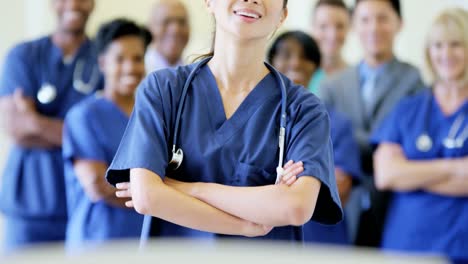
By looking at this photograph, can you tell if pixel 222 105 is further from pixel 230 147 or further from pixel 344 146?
pixel 344 146

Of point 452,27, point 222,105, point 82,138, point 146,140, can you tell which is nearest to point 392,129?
point 452,27

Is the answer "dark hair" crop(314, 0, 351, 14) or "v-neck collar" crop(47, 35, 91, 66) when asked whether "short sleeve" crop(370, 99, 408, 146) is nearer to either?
"dark hair" crop(314, 0, 351, 14)

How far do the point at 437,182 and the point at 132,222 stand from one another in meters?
0.83

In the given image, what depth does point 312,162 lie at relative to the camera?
48.6 inches

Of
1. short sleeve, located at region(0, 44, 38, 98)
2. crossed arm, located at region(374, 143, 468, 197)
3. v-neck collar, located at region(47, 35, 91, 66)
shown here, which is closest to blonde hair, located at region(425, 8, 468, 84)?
crossed arm, located at region(374, 143, 468, 197)

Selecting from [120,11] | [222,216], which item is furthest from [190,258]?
[120,11]

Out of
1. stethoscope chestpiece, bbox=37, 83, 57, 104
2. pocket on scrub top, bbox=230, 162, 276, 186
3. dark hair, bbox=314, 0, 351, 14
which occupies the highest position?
dark hair, bbox=314, 0, 351, 14

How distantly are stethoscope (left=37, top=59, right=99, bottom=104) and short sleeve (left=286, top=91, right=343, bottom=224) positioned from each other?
141 cm

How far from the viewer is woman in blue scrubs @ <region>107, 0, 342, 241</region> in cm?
120

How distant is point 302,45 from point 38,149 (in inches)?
34.4

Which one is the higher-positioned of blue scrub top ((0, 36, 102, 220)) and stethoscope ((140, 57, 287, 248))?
stethoscope ((140, 57, 287, 248))

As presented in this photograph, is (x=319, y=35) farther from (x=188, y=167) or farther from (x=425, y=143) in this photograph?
(x=188, y=167)

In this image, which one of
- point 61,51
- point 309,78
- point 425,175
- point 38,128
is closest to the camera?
point 425,175

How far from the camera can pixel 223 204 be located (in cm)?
120
